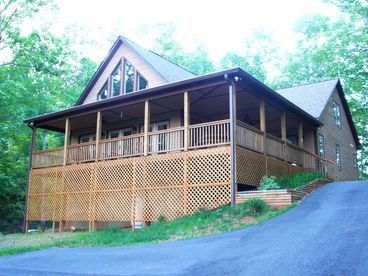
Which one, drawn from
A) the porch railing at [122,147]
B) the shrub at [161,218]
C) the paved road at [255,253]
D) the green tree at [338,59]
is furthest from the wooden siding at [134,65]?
the green tree at [338,59]

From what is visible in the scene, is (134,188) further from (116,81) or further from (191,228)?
(116,81)

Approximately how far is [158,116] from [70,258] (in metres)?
10.5

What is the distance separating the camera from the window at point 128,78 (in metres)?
20.8

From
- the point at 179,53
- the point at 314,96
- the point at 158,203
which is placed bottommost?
the point at 158,203

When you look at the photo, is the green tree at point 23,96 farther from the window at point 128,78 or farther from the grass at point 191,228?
the grass at point 191,228

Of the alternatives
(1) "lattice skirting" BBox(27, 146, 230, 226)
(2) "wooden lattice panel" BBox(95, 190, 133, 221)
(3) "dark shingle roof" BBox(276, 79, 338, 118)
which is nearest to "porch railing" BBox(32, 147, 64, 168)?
(1) "lattice skirting" BBox(27, 146, 230, 226)

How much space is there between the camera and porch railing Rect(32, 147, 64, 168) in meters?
19.5

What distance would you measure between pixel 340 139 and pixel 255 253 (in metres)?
20.6

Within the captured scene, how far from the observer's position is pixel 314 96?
25172mm

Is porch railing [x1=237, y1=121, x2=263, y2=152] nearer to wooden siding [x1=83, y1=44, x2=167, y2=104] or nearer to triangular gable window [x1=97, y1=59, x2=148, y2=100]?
wooden siding [x1=83, y1=44, x2=167, y2=104]

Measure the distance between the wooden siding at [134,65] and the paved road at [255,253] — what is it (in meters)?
9.98

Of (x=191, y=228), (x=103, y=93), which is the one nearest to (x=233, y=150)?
(x=191, y=228)

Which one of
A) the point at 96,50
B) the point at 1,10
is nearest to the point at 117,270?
the point at 1,10

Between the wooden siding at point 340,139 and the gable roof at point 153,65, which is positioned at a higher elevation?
the gable roof at point 153,65
